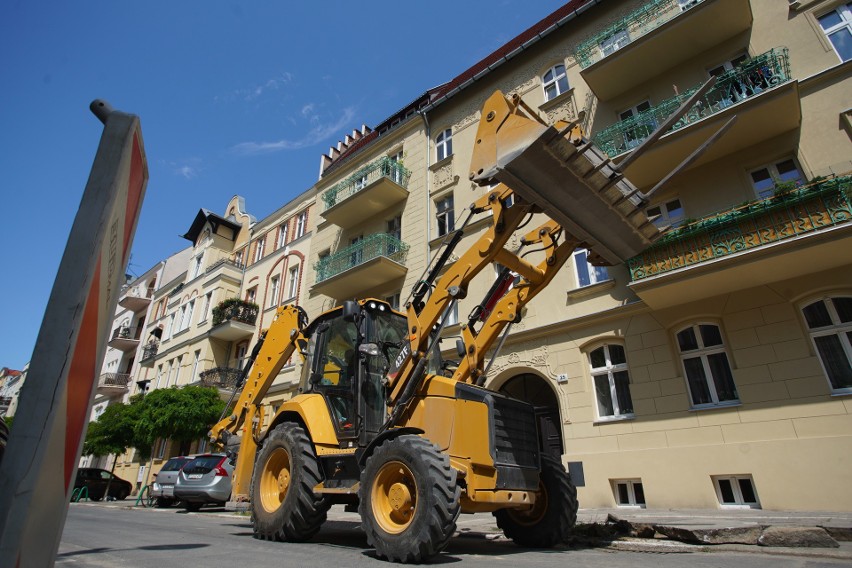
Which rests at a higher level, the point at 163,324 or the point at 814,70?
the point at 163,324

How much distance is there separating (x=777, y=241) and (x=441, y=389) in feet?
23.3

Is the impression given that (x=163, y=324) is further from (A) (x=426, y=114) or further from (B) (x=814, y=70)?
(B) (x=814, y=70)

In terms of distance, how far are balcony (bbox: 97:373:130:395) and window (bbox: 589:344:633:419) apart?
106 feet

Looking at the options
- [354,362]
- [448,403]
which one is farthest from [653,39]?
[448,403]

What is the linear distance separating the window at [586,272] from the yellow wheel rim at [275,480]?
27.8 ft

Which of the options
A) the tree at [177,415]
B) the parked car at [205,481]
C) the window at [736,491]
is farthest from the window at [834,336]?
the tree at [177,415]

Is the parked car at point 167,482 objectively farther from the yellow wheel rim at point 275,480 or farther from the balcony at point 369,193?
the balcony at point 369,193

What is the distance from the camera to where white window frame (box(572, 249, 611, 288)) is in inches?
463

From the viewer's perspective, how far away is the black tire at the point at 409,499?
4.30 m

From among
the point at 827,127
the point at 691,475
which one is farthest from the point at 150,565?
the point at 827,127

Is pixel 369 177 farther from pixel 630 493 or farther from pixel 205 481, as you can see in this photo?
pixel 630 493

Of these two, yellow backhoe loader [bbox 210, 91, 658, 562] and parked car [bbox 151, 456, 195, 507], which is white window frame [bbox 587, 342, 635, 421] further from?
parked car [bbox 151, 456, 195, 507]

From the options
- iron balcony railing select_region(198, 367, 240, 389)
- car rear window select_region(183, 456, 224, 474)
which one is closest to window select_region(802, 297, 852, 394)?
car rear window select_region(183, 456, 224, 474)

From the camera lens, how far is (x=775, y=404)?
8.74m
